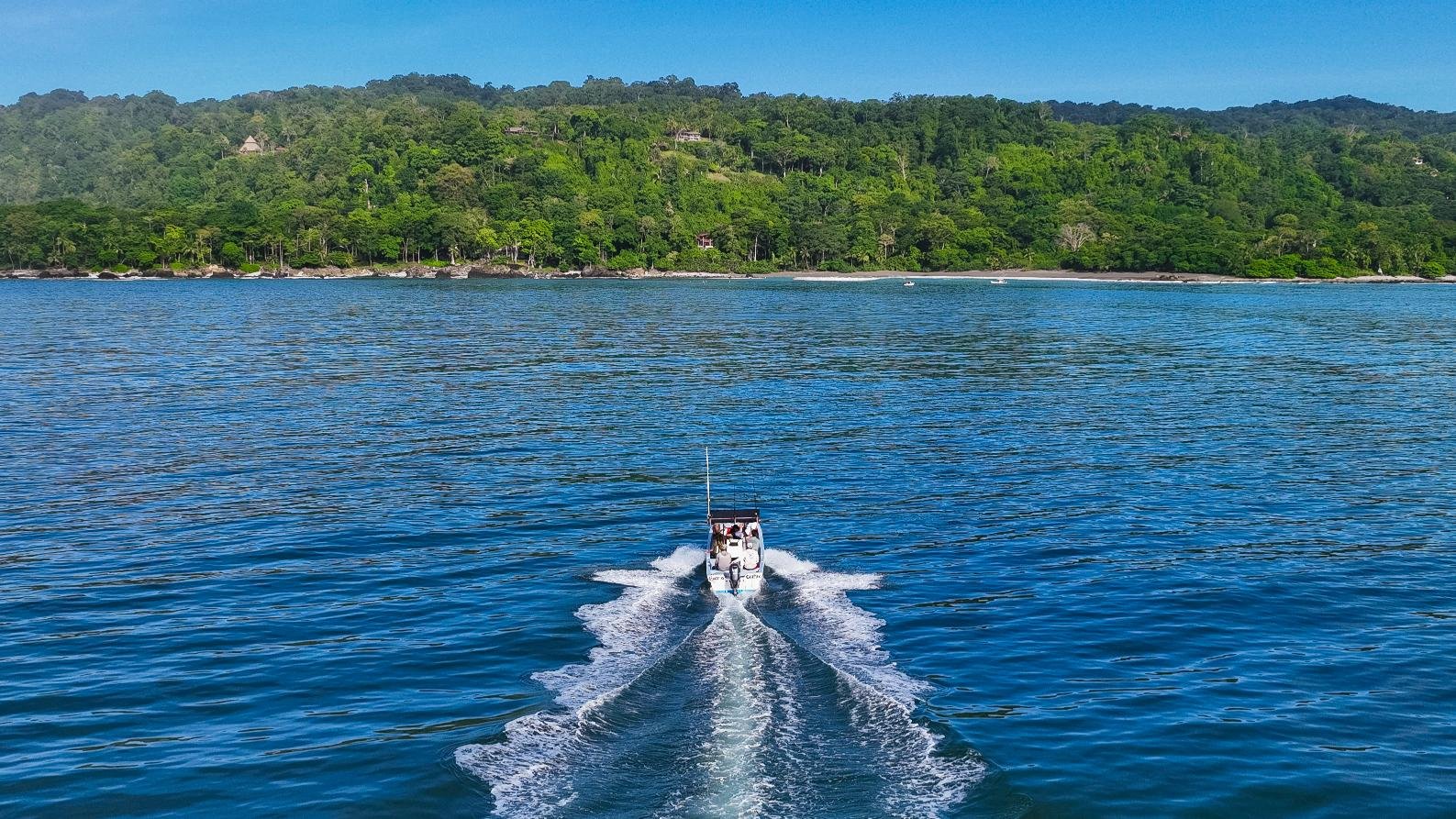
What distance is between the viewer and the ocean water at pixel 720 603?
53.9 ft

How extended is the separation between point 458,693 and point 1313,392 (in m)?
53.8

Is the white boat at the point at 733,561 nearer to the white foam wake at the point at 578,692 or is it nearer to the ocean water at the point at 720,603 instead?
the ocean water at the point at 720,603

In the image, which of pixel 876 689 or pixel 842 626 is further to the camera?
pixel 842 626

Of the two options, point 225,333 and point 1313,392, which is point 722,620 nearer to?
point 1313,392

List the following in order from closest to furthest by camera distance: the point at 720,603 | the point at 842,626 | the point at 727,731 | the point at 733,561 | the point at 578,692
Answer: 1. the point at 727,731
2. the point at 578,692
3. the point at 842,626
4. the point at 720,603
5. the point at 733,561

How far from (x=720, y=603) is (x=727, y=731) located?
7211 mm

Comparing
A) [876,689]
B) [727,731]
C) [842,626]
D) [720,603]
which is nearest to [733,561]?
[720,603]

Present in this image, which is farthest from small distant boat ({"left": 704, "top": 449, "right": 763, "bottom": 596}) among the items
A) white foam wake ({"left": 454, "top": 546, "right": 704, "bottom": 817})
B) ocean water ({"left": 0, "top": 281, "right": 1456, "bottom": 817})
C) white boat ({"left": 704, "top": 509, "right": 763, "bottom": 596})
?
white foam wake ({"left": 454, "top": 546, "right": 704, "bottom": 817})

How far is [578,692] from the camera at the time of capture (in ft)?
63.8

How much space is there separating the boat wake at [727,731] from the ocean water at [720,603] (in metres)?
0.08

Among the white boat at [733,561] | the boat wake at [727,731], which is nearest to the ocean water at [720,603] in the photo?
the boat wake at [727,731]

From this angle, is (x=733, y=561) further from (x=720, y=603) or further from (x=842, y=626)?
(x=842, y=626)

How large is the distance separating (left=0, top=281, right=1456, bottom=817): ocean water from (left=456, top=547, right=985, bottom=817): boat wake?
80mm

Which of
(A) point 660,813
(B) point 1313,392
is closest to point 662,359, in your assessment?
(B) point 1313,392
